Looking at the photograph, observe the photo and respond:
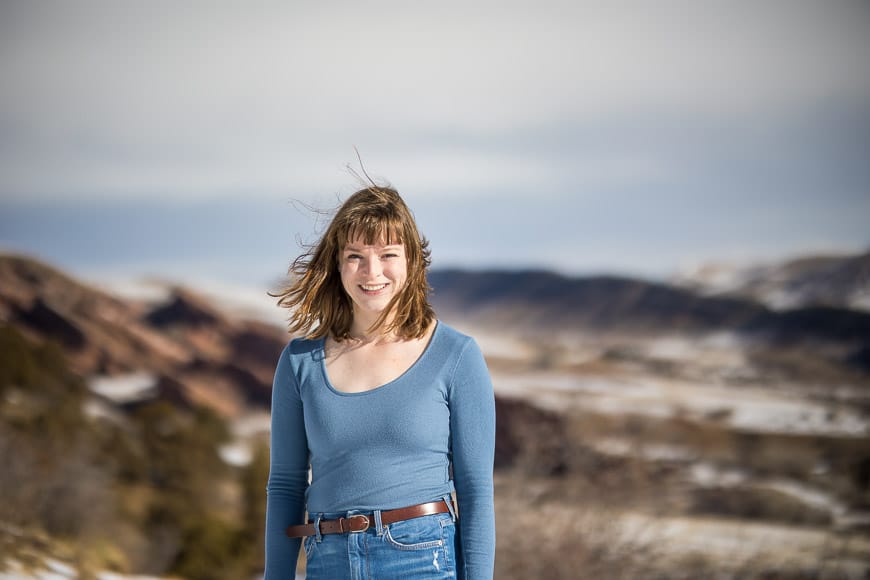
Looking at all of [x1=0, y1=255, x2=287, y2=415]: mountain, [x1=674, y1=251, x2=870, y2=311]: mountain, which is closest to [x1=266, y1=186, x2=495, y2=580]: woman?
[x1=674, y1=251, x2=870, y2=311]: mountain

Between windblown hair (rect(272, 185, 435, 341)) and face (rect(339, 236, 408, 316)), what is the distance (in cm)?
1

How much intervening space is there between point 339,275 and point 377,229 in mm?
148

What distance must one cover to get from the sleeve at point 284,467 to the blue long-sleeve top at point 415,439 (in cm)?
2

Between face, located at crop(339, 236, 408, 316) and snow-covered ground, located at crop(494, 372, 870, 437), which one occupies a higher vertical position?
snow-covered ground, located at crop(494, 372, 870, 437)

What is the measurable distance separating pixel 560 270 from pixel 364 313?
756 inches

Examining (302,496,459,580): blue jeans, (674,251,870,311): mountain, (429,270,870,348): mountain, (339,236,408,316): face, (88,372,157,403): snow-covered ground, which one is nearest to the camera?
(302,496,459,580): blue jeans

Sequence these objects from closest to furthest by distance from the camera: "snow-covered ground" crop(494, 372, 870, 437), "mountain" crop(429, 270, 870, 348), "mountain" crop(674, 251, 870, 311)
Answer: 1. "snow-covered ground" crop(494, 372, 870, 437)
2. "mountain" crop(674, 251, 870, 311)
3. "mountain" crop(429, 270, 870, 348)

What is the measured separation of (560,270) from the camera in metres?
20.6

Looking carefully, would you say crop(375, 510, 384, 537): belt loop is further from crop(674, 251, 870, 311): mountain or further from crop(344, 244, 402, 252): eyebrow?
crop(674, 251, 870, 311): mountain

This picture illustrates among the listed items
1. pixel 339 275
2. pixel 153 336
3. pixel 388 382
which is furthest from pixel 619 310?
pixel 388 382

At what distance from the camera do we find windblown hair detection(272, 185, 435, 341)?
154cm

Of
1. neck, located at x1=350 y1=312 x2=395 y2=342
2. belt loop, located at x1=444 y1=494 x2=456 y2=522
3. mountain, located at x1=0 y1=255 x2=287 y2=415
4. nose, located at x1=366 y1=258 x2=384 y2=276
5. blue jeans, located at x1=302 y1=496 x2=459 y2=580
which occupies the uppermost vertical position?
mountain, located at x1=0 y1=255 x2=287 y2=415

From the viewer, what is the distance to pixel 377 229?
60.0 inches

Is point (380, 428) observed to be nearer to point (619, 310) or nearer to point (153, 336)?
point (153, 336)
